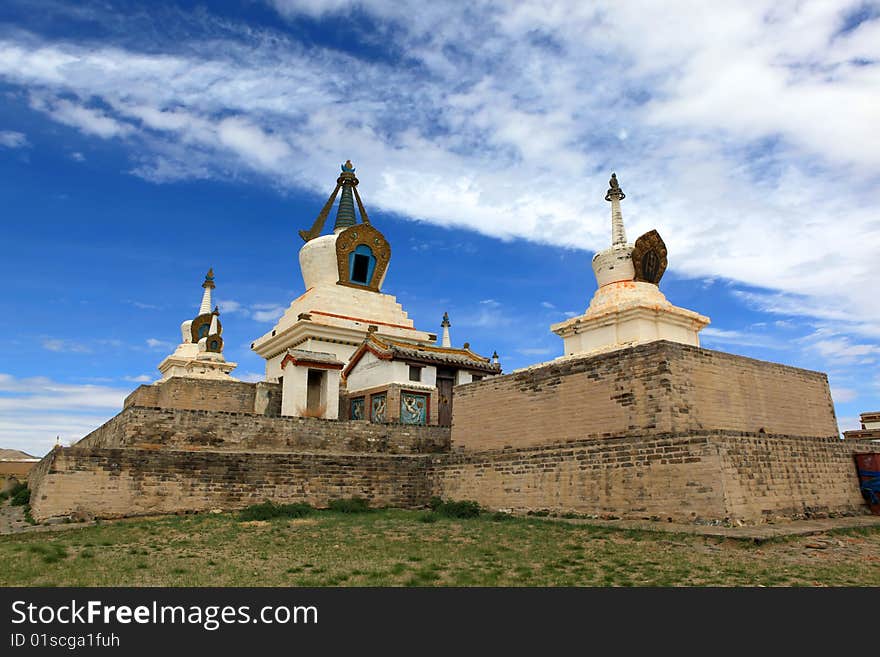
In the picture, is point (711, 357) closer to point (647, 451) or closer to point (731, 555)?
point (647, 451)

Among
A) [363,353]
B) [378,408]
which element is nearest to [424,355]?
[378,408]

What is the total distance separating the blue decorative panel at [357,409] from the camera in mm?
20266

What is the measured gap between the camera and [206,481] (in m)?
12.9

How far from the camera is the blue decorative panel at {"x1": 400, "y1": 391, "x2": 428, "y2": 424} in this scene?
18.8m

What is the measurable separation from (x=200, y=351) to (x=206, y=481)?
74.1 feet

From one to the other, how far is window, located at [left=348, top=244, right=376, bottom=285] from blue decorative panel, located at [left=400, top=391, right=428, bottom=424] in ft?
32.7

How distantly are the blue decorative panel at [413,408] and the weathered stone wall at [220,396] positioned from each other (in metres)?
4.02

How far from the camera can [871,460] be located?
12344 millimetres

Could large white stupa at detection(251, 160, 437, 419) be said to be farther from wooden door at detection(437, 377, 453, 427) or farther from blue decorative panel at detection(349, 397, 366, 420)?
wooden door at detection(437, 377, 453, 427)

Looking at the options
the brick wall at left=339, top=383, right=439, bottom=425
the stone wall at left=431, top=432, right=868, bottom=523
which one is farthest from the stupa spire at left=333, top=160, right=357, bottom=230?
the stone wall at left=431, top=432, right=868, bottom=523

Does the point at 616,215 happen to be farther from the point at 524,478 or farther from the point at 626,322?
the point at 524,478

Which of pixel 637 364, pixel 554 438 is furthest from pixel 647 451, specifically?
pixel 554 438

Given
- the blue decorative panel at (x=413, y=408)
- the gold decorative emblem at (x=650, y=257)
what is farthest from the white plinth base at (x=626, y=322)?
the blue decorative panel at (x=413, y=408)
